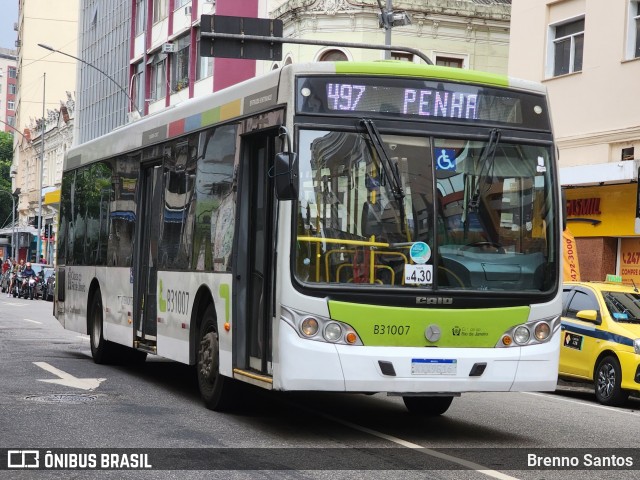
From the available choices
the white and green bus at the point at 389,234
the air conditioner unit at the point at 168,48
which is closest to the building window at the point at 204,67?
the air conditioner unit at the point at 168,48

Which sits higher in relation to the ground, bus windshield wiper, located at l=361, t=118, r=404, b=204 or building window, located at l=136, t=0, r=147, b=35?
building window, located at l=136, t=0, r=147, b=35

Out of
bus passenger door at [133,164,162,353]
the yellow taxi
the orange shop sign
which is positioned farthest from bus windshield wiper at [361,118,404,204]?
the orange shop sign

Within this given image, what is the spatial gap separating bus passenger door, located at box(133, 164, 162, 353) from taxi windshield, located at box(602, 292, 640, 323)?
6.14m

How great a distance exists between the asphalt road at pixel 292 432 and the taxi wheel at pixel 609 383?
0.25m

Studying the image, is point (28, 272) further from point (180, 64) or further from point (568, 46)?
point (568, 46)

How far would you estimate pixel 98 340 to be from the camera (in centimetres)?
1739

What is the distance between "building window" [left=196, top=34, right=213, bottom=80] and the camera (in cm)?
4925

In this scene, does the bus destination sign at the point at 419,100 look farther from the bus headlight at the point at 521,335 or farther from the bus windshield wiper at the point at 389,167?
the bus headlight at the point at 521,335

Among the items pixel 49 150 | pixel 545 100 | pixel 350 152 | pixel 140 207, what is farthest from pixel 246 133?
pixel 49 150

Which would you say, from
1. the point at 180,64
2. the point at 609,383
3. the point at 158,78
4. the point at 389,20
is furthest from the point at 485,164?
the point at 158,78

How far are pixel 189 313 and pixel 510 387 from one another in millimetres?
3697

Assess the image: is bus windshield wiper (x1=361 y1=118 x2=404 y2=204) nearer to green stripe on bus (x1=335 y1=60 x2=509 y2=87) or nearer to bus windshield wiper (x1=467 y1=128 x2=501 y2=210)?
green stripe on bus (x1=335 y1=60 x2=509 y2=87)

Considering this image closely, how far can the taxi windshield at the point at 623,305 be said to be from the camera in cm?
1666

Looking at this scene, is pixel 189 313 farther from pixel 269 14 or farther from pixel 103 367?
pixel 269 14
